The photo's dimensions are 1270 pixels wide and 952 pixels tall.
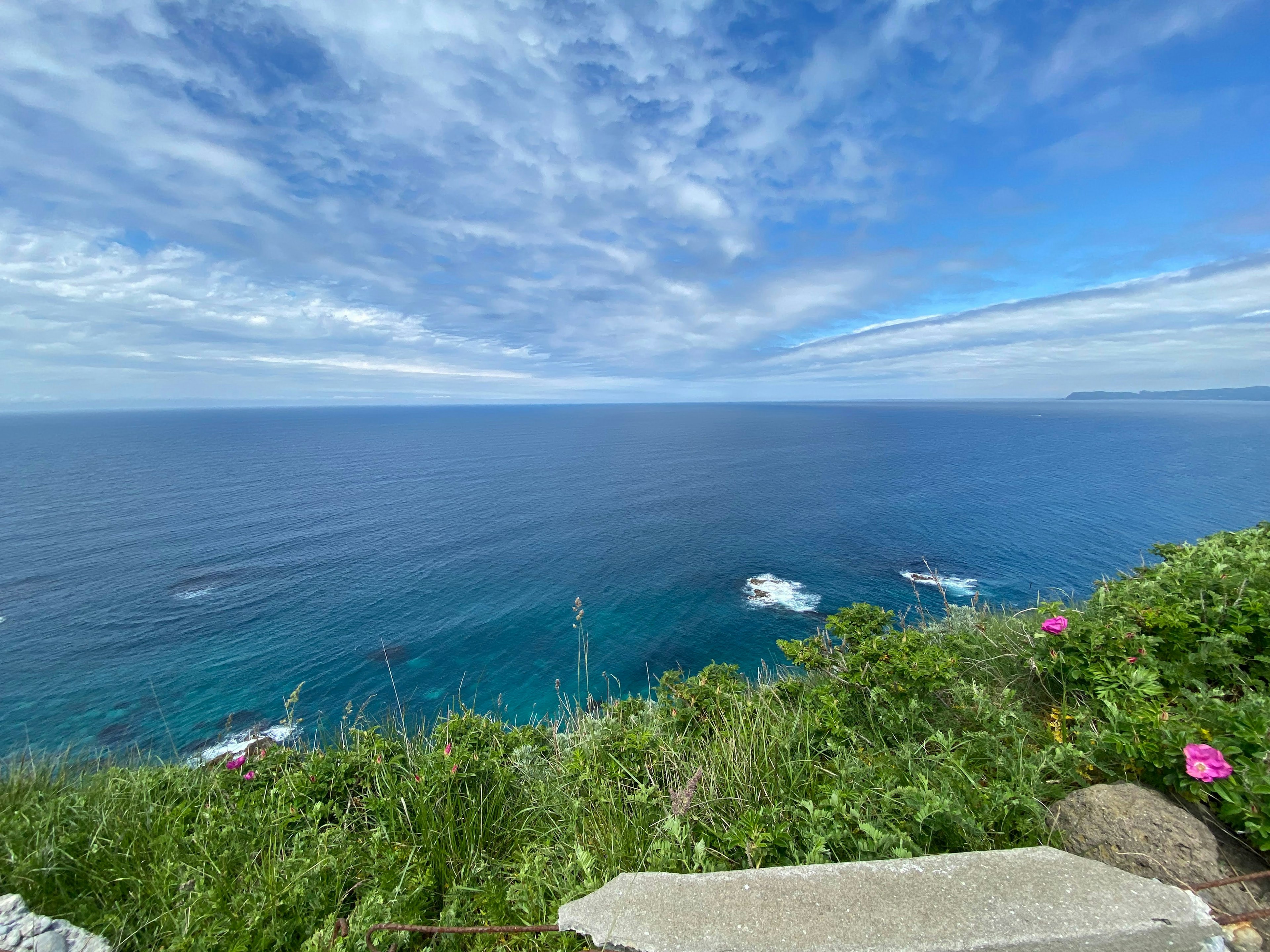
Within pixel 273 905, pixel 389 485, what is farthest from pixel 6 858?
pixel 389 485

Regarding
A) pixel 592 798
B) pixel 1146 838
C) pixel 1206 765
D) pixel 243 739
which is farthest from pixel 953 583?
pixel 243 739

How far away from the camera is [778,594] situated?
34.2 metres

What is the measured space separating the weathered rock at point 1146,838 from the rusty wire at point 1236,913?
45 mm

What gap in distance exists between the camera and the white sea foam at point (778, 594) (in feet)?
107

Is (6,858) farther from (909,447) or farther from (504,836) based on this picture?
(909,447)

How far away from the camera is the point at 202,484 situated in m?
66.2

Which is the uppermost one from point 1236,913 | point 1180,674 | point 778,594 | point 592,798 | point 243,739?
A: point 1180,674

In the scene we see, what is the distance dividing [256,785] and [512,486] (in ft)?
210

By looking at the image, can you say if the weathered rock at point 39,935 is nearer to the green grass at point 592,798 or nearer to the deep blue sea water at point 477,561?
the green grass at point 592,798

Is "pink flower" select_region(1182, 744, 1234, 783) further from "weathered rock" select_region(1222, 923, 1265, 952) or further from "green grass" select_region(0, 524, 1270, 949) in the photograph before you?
"weathered rock" select_region(1222, 923, 1265, 952)

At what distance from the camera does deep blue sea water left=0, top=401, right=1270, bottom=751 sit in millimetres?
26469

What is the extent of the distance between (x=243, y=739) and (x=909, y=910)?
97.3 ft

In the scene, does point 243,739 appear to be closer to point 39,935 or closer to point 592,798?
point 39,935

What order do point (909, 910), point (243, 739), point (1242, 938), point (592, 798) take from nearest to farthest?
1. point (1242, 938)
2. point (909, 910)
3. point (592, 798)
4. point (243, 739)
